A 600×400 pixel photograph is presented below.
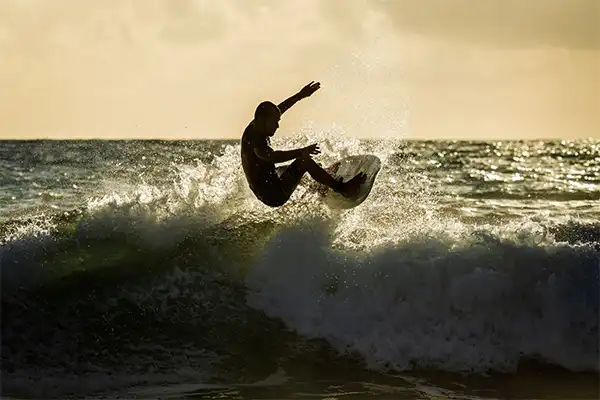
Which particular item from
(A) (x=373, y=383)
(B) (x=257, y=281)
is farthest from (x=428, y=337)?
(B) (x=257, y=281)

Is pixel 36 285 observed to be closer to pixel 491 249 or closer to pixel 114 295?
pixel 114 295

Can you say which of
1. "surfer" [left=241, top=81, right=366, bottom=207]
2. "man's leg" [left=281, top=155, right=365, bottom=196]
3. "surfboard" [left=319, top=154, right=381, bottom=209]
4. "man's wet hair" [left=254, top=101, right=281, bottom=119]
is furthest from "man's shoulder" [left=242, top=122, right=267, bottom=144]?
"surfboard" [left=319, top=154, right=381, bottom=209]

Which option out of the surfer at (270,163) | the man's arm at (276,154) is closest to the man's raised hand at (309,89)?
the surfer at (270,163)

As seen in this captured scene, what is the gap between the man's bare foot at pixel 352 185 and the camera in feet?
35.6

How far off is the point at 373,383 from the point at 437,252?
2.16 metres

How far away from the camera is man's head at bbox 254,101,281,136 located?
10156 mm

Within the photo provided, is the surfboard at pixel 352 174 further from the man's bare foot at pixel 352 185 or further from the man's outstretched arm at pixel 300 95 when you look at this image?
the man's outstretched arm at pixel 300 95

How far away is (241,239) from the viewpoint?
11.1 meters

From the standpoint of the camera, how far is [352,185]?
1091cm

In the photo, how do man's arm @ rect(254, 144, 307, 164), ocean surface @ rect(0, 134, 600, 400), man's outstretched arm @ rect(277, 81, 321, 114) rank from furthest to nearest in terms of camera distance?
1. man's outstretched arm @ rect(277, 81, 321, 114)
2. man's arm @ rect(254, 144, 307, 164)
3. ocean surface @ rect(0, 134, 600, 400)

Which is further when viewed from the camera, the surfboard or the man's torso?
the surfboard

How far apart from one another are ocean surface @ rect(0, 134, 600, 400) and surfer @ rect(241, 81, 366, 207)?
2.14 feet

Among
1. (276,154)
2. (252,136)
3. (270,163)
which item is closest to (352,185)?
(270,163)

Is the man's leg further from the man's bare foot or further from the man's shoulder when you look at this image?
the man's shoulder
